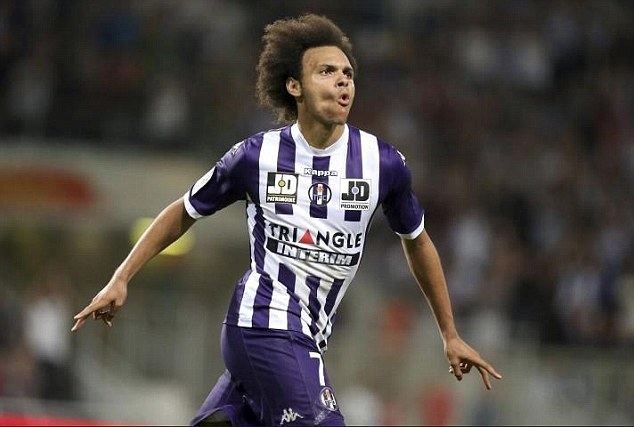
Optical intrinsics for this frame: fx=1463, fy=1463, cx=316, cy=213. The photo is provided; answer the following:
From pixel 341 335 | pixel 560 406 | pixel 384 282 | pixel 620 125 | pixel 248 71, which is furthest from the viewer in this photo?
pixel 620 125

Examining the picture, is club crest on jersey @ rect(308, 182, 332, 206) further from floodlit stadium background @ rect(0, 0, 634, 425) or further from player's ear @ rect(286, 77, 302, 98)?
floodlit stadium background @ rect(0, 0, 634, 425)

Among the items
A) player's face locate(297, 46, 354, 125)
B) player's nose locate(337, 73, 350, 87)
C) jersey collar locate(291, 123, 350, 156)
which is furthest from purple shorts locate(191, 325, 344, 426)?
player's nose locate(337, 73, 350, 87)

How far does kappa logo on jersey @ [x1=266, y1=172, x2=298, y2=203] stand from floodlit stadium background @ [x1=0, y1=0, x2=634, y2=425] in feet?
18.6

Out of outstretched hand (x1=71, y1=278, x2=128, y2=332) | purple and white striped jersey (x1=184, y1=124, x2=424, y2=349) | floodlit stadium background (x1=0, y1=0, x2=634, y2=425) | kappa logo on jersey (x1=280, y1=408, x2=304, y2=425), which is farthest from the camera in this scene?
floodlit stadium background (x1=0, y1=0, x2=634, y2=425)

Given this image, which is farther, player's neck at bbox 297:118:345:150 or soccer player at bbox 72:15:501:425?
player's neck at bbox 297:118:345:150

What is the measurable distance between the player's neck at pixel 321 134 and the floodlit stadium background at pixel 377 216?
5.73m

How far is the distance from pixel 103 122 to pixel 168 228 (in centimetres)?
863

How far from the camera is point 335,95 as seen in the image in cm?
563

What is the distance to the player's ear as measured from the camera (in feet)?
19.0

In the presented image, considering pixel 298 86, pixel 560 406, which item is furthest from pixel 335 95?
pixel 560 406

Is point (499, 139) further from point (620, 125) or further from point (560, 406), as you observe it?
point (560, 406)

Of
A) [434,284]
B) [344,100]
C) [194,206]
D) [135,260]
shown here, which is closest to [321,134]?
[344,100]

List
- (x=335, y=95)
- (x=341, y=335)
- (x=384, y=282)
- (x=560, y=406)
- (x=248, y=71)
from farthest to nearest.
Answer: (x=248, y=71) < (x=384, y=282) < (x=341, y=335) < (x=560, y=406) < (x=335, y=95)

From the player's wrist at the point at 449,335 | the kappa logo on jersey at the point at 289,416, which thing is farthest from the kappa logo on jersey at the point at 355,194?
the kappa logo on jersey at the point at 289,416
